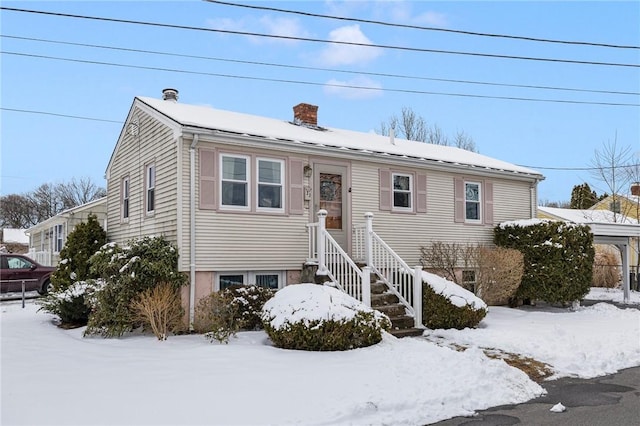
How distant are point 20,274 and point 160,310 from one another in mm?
11399

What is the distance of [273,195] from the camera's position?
12.4m

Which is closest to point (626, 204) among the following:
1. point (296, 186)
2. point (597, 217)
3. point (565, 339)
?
point (597, 217)

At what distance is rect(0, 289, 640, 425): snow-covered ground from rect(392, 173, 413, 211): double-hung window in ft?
15.5

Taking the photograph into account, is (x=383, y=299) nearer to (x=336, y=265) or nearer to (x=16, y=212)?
(x=336, y=265)

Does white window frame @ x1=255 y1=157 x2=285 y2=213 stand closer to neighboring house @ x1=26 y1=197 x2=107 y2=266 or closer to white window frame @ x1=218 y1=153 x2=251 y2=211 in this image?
white window frame @ x1=218 y1=153 x2=251 y2=211

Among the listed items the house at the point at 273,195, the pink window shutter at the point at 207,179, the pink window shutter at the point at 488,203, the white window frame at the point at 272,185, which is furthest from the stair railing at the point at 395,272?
the pink window shutter at the point at 488,203

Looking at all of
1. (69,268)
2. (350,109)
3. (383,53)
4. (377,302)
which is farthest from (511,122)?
(69,268)

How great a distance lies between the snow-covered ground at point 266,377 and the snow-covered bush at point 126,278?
42 cm

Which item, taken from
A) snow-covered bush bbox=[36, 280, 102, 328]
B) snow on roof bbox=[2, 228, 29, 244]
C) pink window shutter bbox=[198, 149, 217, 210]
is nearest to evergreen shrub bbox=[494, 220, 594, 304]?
pink window shutter bbox=[198, 149, 217, 210]

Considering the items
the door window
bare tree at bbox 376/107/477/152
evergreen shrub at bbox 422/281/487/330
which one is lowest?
evergreen shrub at bbox 422/281/487/330

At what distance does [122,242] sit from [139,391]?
9.27 m

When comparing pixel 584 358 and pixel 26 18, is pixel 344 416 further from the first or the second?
pixel 26 18

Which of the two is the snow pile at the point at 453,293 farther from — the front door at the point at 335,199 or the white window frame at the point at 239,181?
the white window frame at the point at 239,181

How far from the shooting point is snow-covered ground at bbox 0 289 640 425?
5.71m
